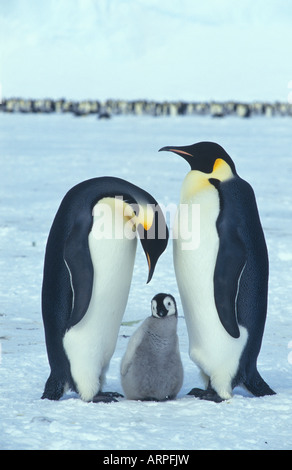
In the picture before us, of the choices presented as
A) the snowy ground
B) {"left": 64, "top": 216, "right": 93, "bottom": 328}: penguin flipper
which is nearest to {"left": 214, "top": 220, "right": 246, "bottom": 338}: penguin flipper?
the snowy ground

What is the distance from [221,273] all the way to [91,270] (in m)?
0.43

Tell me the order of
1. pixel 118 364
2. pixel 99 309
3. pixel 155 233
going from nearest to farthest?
pixel 155 233 < pixel 99 309 < pixel 118 364

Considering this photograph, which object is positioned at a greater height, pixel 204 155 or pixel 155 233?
pixel 204 155

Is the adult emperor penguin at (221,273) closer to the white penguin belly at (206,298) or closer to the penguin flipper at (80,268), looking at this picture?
the white penguin belly at (206,298)

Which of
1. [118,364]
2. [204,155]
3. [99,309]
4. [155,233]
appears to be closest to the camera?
[155,233]

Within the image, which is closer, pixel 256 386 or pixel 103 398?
pixel 103 398

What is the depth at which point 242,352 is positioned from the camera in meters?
2.82

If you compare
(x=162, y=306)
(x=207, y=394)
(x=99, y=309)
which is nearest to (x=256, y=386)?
(x=207, y=394)

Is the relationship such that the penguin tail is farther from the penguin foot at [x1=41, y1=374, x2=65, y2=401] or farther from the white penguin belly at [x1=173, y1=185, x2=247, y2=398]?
the penguin foot at [x1=41, y1=374, x2=65, y2=401]

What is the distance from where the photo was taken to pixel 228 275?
2719 millimetres

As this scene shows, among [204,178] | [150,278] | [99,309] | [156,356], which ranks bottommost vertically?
[156,356]

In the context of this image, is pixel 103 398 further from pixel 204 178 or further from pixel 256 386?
pixel 204 178

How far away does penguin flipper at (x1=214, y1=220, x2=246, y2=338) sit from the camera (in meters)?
2.72

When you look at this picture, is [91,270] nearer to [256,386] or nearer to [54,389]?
[54,389]
